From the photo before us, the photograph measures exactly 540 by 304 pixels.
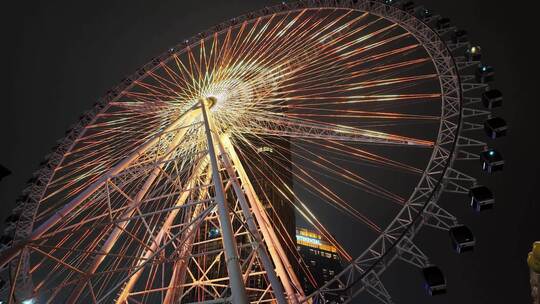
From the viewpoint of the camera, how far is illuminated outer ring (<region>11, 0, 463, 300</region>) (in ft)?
42.7

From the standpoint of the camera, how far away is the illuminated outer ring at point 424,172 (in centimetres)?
1302

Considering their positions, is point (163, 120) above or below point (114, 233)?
above

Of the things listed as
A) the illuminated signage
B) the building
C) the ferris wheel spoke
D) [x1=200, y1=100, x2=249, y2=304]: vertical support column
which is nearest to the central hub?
the ferris wheel spoke

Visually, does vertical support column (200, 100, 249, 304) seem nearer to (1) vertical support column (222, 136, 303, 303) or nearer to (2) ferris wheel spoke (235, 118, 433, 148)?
(1) vertical support column (222, 136, 303, 303)

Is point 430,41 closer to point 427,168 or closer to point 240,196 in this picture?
point 427,168

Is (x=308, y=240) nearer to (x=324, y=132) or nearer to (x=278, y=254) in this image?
(x=324, y=132)

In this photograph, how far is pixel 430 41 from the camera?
17906 millimetres

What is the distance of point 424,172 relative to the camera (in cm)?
1445

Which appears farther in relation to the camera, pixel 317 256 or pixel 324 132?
pixel 317 256

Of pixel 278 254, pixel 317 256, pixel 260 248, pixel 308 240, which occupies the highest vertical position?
pixel 260 248

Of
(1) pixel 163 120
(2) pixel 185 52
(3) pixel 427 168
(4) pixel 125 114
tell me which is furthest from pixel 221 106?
(3) pixel 427 168

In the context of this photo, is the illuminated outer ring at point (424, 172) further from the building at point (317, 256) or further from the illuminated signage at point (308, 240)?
the illuminated signage at point (308, 240)

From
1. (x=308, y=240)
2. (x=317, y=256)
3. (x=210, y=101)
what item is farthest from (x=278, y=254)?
(x=308, y=240)

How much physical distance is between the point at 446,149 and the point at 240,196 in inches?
290
